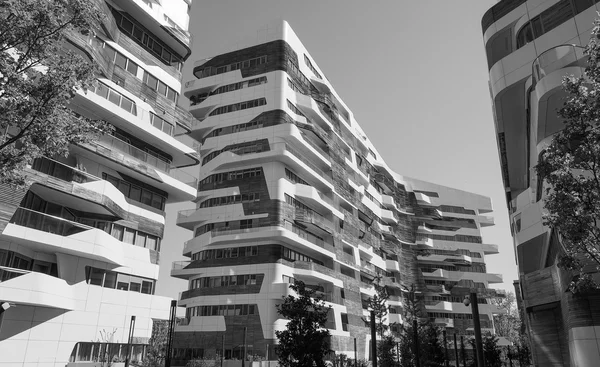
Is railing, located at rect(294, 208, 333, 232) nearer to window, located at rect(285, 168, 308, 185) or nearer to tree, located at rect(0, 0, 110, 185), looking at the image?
window, located at rect(285, 168, 308, 185)

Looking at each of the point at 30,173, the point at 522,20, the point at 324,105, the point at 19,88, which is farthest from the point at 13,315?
the point at 324,105

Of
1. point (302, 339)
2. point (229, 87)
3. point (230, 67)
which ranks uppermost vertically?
point (230, 67)

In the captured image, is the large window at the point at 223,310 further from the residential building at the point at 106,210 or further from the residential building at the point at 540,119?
the residential building at the point at 540,119

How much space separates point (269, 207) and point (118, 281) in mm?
25425

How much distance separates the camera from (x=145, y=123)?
1185 inches

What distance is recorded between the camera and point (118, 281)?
27.3m

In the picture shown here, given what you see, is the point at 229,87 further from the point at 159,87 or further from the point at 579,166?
the point at 579,166

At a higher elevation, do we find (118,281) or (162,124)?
(162,124)

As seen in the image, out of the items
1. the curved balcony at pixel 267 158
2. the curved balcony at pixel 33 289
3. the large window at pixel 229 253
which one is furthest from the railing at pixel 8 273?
the curved balcony at pixel 267 158

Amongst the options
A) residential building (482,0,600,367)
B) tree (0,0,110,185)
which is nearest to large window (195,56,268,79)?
residential building (482,0,600,367)

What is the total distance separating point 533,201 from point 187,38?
28394 mm

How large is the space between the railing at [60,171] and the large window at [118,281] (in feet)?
17.2

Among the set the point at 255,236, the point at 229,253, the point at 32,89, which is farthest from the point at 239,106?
the point at 32,89

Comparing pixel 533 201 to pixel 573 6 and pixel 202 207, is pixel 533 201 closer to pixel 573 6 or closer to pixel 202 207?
pixel 573 6
